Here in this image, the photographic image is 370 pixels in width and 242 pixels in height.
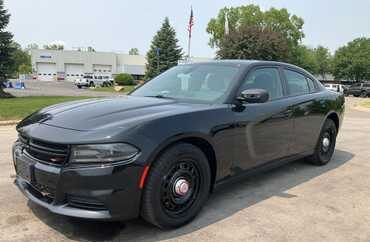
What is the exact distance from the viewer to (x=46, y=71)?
7806 cm

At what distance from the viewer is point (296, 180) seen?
17.2 ft

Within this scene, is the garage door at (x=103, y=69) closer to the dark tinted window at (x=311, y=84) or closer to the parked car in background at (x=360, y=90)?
the parked car in background at (x=360, y=90)

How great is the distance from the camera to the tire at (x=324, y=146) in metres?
5.98

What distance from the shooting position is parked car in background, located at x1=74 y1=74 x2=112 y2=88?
50.7 m

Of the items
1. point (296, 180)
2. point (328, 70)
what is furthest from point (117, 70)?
point (296, 180)

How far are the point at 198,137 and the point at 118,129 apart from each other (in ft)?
2.69

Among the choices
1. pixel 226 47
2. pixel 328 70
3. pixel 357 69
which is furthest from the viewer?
pixel 328 70

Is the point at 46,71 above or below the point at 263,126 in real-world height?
below

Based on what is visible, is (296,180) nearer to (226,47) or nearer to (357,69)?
(226,47)

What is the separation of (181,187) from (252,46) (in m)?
36.4

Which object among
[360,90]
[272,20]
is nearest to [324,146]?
[360,90]

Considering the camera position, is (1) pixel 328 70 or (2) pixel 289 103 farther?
(1) pixel 328 70

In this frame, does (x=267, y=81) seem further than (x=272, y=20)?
No

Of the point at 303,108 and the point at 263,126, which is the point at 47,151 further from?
the point at 303,108
